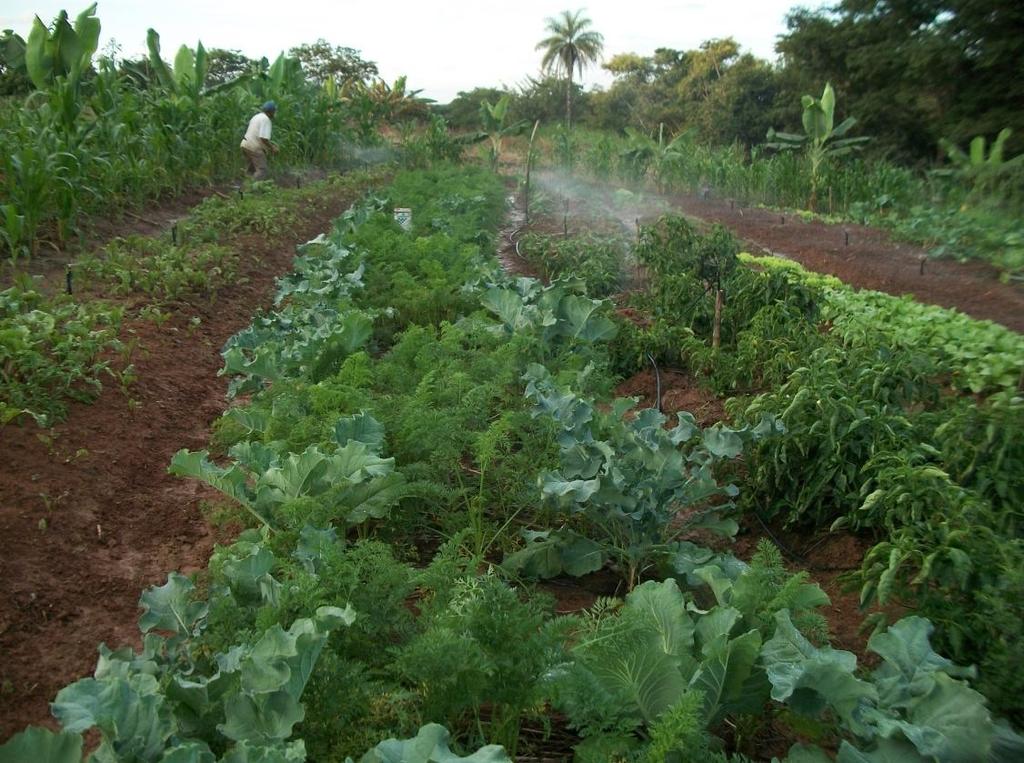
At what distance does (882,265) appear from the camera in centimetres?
992

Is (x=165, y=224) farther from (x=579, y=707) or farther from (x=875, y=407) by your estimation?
(x=579, y=707)

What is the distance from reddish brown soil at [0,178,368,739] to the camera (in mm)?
3207

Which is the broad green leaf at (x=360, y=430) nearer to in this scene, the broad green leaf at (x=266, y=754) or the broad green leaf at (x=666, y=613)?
the broad green leaf at (x=666, y=613)

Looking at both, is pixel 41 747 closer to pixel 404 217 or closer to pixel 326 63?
pixel 404 217

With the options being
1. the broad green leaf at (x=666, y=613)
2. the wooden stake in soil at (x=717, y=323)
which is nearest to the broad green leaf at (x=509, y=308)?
the wooden stake in soil at (x=717, y=323)

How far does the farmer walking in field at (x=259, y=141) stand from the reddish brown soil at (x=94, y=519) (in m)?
8.79

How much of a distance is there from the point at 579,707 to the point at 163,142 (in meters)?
10.9

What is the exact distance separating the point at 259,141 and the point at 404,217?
13.4 feet

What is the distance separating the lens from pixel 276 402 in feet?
13.9

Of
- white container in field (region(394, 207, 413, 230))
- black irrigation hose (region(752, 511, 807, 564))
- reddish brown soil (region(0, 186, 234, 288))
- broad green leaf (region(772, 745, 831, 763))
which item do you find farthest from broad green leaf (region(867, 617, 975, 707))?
white container in field (region(394, 207, 413, 230))

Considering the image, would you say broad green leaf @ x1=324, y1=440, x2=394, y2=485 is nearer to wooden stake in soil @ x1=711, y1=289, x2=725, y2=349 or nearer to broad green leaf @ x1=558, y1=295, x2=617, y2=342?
broad green leaf @ x1=558, y1=295, x2=617, y2=342

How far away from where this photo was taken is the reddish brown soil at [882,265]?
7.94 meters

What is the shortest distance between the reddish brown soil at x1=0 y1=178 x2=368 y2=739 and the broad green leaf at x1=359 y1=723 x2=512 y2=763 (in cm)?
165

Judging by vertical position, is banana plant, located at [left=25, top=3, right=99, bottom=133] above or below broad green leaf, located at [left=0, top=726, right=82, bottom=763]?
above
